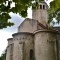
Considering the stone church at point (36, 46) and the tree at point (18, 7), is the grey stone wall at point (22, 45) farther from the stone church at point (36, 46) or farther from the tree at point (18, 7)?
the tree at point (18, 7)

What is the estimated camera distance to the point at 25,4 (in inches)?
97.3

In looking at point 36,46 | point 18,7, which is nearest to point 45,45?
point 36,46

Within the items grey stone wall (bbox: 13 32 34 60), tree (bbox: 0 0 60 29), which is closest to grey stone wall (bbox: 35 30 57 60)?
grey stone wall (bbox: 13 32 34 60)

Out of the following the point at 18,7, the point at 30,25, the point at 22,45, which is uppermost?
the point at 30,25

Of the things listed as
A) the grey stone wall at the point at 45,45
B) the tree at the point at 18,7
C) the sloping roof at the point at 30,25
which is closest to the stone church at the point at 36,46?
the grey stone wall at the point at 45,45

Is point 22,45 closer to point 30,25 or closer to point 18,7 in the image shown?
point 30,25

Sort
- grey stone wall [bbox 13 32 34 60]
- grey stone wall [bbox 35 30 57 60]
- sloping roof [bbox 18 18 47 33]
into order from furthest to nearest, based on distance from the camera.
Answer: sloping roof [bbox 18 18 47 33] < grey stone wall [bbox 13 32 34 60] < grey stone wall [bbox 35 30 57 60]

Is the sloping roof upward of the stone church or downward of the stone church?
upward

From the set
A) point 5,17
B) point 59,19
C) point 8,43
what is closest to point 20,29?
point 8,43

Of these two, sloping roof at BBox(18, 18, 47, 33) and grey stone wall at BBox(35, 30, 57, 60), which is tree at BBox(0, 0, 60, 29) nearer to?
grey stone wall at BBox(35, 30, 57, 60)

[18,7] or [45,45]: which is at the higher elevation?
[45,45]

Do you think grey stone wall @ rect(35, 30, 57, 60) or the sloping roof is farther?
the sloping roof

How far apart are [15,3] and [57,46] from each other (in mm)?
19934

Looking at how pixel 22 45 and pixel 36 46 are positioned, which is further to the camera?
pixel 22 45
